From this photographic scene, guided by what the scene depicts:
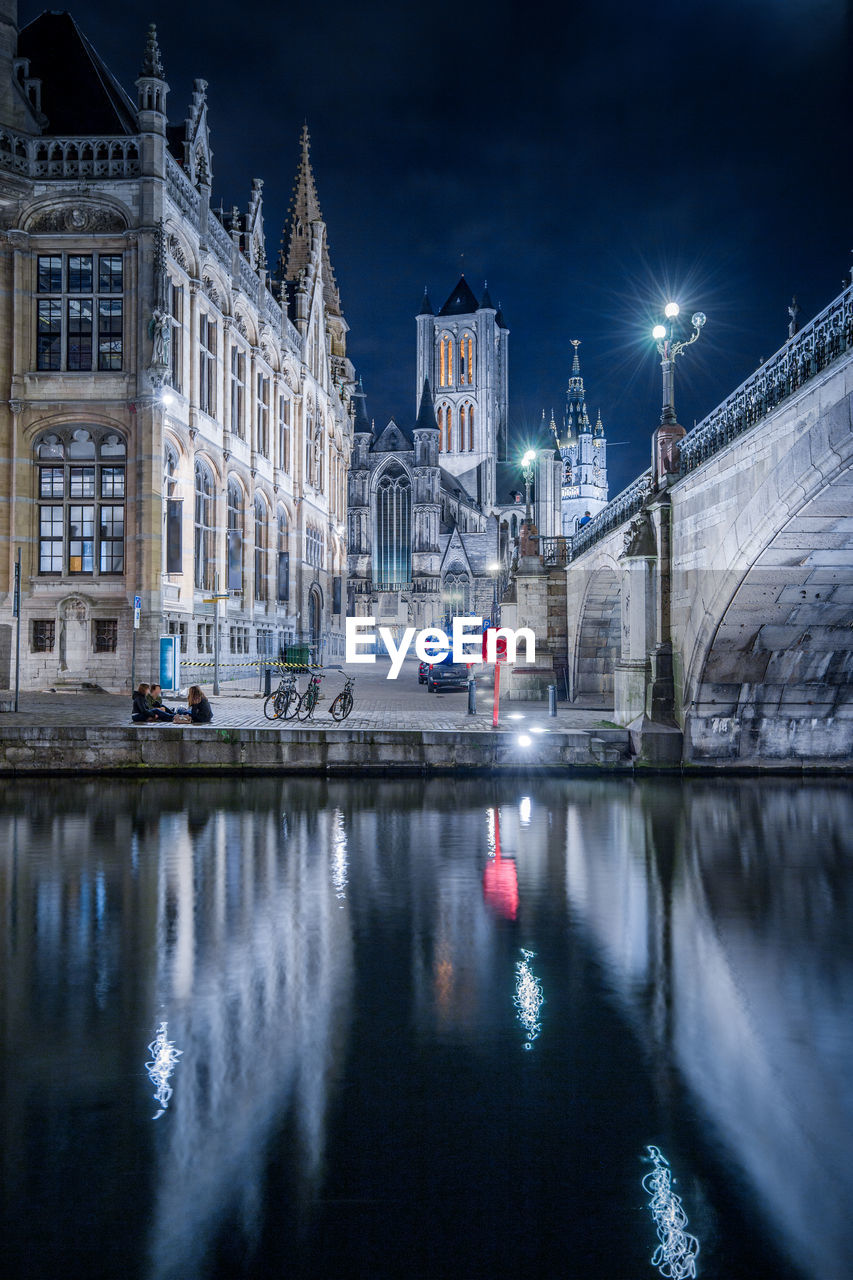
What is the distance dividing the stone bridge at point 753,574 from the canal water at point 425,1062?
4.51 metres

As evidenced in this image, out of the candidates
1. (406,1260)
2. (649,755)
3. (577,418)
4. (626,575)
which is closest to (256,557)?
(626,575)

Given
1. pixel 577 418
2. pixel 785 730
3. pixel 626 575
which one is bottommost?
pixel 785 730

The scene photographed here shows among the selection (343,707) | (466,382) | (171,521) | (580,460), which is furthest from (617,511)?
(580,460)

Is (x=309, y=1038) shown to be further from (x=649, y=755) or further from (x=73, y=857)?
(x=649, y=755)

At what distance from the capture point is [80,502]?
2527 centimetres

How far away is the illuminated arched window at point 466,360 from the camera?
95625mm

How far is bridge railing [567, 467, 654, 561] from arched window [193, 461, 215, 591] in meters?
13.1

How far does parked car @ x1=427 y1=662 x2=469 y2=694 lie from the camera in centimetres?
2906

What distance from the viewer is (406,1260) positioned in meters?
3.38

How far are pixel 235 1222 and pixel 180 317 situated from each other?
92.4 ft

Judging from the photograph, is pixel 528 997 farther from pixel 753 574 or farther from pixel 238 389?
pixel 238 389

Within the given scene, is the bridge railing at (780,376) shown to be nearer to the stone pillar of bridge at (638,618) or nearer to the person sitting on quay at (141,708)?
the stone pillar of bridge at (638,618)

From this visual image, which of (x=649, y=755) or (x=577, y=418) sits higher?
(x=577, y=418)

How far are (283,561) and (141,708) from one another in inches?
904
